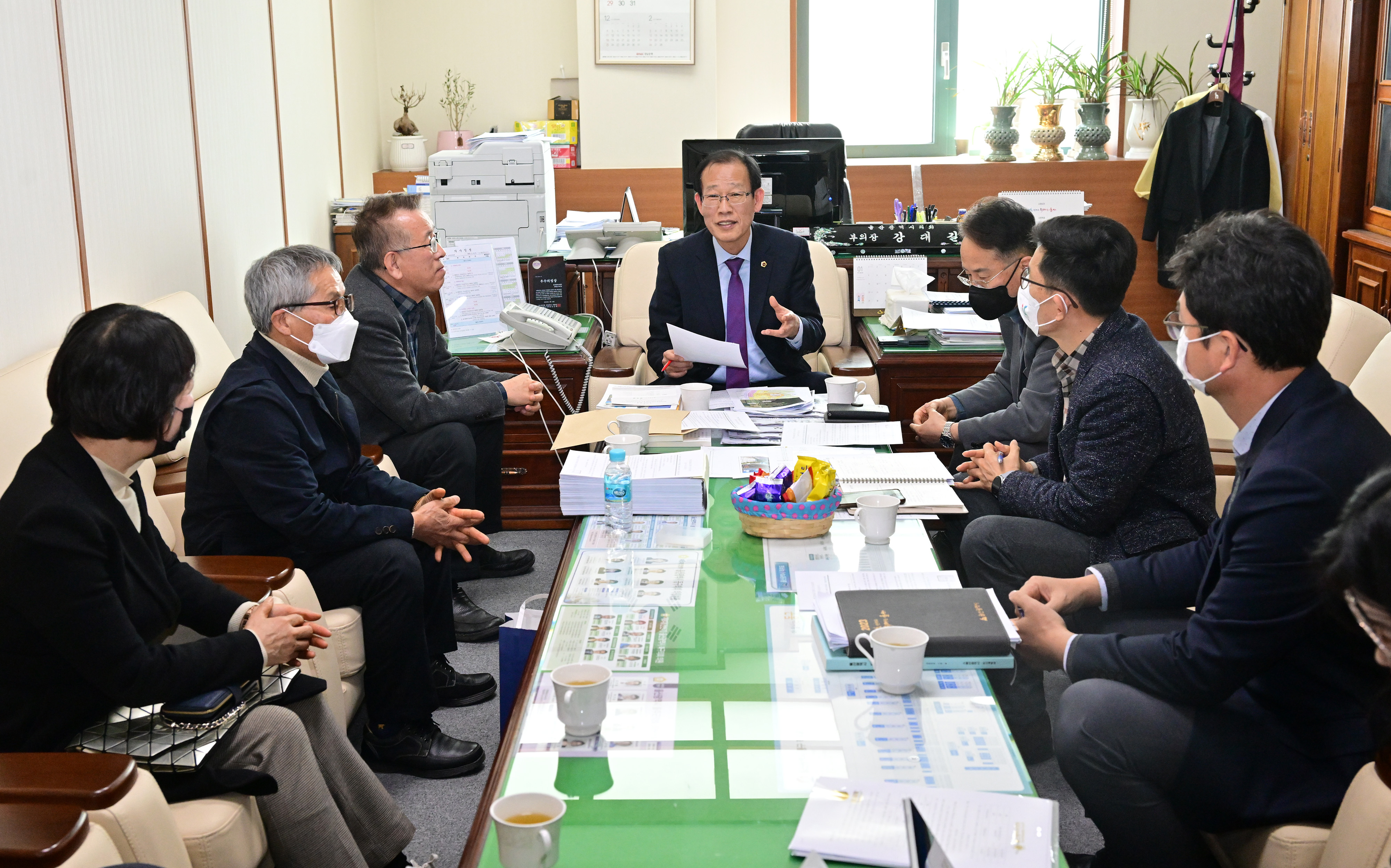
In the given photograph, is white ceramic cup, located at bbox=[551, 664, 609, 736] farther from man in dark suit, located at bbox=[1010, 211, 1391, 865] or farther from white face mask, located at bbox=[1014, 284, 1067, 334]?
white face mask, located at bbox=[1014, 284, 1067, 334]

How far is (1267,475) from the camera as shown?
1562 mm

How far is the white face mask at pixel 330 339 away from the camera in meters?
2.43

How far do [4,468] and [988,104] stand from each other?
569cm

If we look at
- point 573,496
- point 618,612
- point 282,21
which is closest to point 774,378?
point 573,496

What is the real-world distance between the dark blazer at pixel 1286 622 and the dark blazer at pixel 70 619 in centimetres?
147

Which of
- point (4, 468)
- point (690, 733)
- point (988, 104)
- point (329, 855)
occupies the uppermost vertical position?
point (988, 104)

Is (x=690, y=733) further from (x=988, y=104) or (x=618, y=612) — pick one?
(x=988, y=104)

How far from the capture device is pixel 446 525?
8.29 feet

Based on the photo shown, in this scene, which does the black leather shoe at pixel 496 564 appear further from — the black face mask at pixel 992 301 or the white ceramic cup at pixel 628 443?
the black face mask at pixel 992 301

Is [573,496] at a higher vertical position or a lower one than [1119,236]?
lower

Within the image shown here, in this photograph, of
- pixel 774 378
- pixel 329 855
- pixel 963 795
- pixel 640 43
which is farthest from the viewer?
pixel 640 43

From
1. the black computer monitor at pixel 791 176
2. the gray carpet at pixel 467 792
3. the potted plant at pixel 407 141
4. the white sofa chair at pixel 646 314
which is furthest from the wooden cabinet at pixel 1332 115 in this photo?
the potted plant at pixel 407 141

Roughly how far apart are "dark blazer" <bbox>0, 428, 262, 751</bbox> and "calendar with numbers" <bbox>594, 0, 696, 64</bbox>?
4806 millimetres

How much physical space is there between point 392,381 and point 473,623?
714mm
